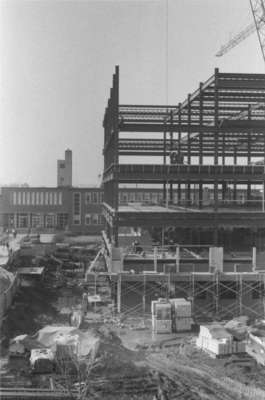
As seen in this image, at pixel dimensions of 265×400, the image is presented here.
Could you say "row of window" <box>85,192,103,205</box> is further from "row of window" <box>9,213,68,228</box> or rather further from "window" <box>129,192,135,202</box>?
"window" <box>129,192,135,202</box>

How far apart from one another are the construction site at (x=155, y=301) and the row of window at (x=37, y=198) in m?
25.6

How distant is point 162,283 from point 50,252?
69.2 ft

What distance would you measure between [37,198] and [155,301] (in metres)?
49.8

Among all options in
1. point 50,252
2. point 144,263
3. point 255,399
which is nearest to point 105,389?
point 255,399

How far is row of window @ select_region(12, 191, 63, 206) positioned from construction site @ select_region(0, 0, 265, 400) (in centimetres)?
2558

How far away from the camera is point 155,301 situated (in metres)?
23.8

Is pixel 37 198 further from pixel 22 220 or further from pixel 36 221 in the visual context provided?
pixel 22 220

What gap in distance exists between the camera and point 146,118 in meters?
45.6

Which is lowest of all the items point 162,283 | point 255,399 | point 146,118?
point 255,399

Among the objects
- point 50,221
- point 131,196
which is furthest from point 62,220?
point 131,196

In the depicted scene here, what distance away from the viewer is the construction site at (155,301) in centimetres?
1683

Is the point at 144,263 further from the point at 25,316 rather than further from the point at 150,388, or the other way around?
the point at 150,388

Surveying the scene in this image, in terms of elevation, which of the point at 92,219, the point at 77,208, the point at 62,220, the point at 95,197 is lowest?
the point at 62,220

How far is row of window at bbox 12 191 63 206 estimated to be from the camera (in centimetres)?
7038
